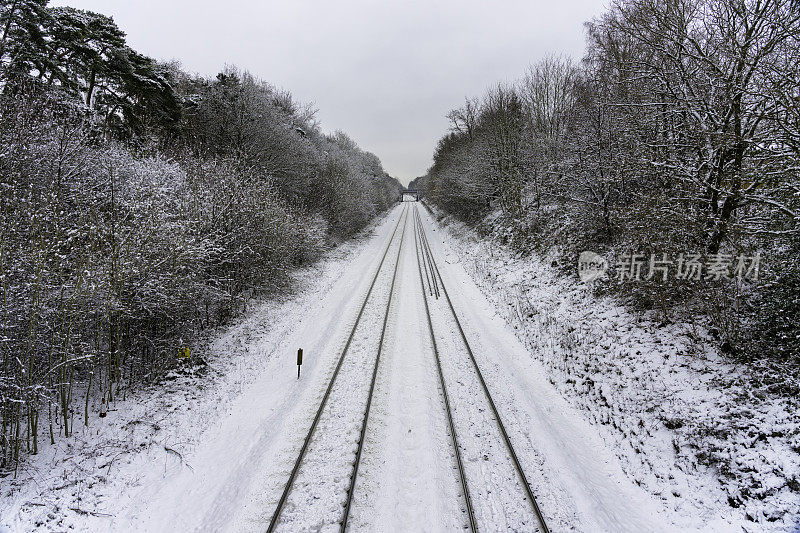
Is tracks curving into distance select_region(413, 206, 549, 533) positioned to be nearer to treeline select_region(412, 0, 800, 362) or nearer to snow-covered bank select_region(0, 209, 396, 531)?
snow-covered bank select_region(0, 209, 396, 531)

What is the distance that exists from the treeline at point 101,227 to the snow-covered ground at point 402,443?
1314 mm

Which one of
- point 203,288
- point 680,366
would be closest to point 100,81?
point 203,288

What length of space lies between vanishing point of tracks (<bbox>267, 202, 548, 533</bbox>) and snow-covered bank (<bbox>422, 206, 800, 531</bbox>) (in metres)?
2.30

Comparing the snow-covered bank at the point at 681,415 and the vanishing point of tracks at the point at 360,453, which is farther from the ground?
the snow-covered bank at the point at 681,415

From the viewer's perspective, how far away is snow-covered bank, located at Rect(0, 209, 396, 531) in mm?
5828

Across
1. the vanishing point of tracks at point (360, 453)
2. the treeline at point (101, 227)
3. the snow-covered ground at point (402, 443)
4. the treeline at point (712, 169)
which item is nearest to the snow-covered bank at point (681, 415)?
the snow-covered ground at point (402, 443)

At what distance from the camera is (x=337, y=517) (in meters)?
5.77

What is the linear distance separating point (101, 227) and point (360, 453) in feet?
26.5

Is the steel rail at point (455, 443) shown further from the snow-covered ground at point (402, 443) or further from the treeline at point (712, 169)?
the treeline at point (712, 169)

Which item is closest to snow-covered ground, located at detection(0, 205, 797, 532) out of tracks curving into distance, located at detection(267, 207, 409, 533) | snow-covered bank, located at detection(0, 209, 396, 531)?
snow-covered bank, located at detection(0, 209, 396, 531)

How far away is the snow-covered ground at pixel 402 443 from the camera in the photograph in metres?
5.86

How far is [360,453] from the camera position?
714cm

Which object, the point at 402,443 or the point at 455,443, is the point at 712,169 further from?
the point at 402,443

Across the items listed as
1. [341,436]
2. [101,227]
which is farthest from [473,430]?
[101,227]
